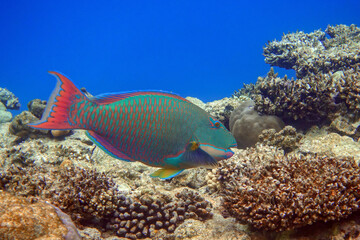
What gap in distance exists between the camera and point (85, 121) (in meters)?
2.01

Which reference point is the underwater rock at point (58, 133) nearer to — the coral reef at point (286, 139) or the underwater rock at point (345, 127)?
the coral reef at point (286, 139)

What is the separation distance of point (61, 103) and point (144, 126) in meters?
0.73

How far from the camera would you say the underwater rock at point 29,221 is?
6.85 feet

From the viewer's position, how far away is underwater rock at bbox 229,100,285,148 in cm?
643

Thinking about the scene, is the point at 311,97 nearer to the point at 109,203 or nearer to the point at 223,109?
the point at 223,109

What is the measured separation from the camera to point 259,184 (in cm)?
304

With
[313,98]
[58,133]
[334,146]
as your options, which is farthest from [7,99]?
[334,146]

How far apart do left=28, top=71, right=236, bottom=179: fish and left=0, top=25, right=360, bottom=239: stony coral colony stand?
1.18 m

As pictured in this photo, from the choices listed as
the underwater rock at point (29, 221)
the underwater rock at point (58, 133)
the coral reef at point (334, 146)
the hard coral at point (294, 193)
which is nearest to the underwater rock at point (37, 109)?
the underwater rock at point (58, 133)

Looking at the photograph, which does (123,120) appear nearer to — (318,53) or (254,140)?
(254,140)

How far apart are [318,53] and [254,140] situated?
7109mm

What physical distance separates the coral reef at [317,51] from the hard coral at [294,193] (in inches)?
297

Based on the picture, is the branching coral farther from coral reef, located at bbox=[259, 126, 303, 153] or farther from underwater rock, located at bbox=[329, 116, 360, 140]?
underwater rock, located at bbox=[329, 116, 360, 140]

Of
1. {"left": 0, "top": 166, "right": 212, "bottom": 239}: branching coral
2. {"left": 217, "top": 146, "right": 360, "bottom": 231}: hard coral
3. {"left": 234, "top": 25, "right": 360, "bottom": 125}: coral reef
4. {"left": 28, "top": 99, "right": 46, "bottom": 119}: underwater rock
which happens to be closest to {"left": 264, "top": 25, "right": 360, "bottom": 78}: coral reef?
{"left": 234, "top": 25, "right": 360, "bottom": 125}: coral reef
